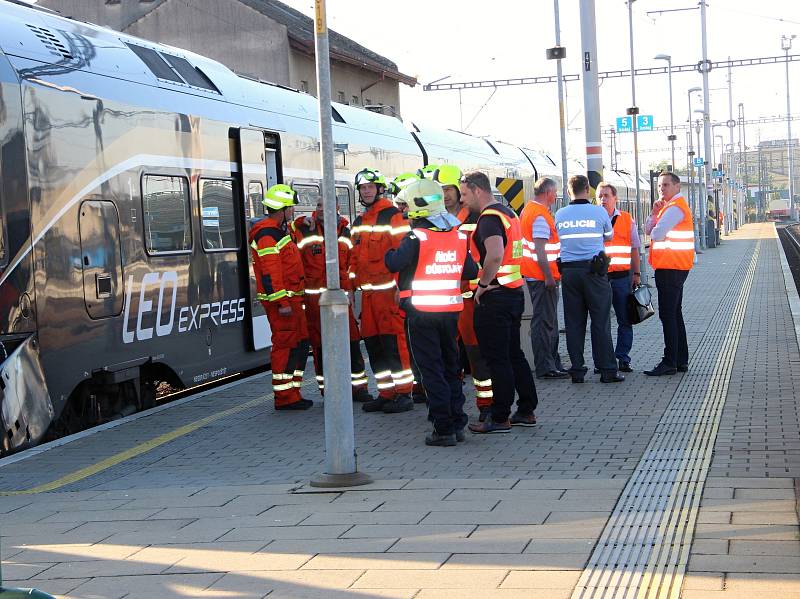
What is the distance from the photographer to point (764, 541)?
552 cm

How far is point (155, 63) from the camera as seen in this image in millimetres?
11547

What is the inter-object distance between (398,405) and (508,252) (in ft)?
6.70

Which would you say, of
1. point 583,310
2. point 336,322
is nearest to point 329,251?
point 336,322

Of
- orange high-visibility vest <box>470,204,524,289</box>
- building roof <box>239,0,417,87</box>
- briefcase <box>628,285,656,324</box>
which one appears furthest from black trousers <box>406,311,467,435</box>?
building roof <box>239,0,417,87</box>

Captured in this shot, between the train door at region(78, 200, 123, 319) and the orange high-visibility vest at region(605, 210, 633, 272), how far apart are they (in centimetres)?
508

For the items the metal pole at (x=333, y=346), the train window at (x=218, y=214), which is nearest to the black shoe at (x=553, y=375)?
the train window at (x=218, y=214)

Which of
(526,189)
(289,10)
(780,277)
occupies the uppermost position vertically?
(289,10)

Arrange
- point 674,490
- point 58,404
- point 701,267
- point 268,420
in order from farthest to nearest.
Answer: point 701,267 < point 268,420 < point 58,404 < point 674,490

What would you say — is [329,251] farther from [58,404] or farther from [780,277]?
[780,277]

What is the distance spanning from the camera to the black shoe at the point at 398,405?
10.2 metres

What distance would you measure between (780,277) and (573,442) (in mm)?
20602

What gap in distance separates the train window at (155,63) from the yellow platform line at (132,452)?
3.26 metres

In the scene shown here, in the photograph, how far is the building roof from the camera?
37.9 meters

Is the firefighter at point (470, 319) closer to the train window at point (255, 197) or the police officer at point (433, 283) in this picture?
the police officer at point (433, 283)
